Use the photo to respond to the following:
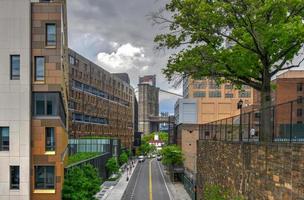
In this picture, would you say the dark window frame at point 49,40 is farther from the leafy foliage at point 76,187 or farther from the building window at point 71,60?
the building window at point 71,60

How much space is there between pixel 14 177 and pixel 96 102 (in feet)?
257

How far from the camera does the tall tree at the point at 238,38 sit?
19906 millimetres

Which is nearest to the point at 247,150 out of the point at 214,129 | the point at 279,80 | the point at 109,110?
the point at 214,129

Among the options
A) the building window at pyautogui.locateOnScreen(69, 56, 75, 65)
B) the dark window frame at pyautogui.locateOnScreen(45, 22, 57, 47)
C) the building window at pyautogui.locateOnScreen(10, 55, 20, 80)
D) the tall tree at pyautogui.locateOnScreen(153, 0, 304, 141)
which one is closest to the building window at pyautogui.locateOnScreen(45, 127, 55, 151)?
the building window at pyautogui.locateOnScreen(10, 55, 20, 80)

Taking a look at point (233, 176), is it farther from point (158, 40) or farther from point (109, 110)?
point (109, 110)

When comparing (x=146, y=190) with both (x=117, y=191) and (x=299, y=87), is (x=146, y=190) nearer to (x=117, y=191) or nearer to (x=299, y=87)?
(x=117, y=191)

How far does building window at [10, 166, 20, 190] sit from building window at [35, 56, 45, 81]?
6.69 meters

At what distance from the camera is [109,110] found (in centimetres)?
12300

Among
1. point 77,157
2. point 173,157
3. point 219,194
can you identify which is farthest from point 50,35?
point 173,157

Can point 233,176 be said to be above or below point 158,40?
below

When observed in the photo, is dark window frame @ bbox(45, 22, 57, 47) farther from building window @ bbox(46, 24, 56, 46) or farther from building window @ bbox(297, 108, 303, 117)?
building window @ bbox(297, 108, 303, 117)

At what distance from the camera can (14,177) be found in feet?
102

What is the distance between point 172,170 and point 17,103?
59.5 meters

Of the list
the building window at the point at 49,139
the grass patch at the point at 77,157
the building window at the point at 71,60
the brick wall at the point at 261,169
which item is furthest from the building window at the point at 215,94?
the brick wall at the point at 261,169
